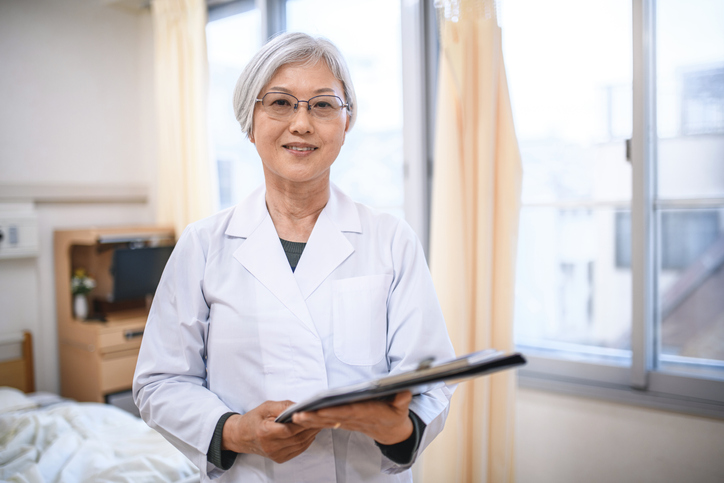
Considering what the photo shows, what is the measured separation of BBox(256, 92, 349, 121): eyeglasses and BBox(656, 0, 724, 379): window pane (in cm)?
152

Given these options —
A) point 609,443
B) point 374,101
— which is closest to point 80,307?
point 374,101

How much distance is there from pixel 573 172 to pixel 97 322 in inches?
104

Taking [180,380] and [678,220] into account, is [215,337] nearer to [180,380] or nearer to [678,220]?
[180,380]

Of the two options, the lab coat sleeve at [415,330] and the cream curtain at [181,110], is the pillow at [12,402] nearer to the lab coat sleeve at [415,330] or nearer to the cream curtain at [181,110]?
the cream curtain at [181,110]

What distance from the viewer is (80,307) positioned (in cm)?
295

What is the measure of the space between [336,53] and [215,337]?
2.14ft

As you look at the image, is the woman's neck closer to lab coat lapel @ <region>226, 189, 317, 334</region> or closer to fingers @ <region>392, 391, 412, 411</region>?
lab coat lapel @ <region>226, 189, 317, 334</region>

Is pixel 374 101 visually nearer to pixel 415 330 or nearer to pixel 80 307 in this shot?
pixel 415 330

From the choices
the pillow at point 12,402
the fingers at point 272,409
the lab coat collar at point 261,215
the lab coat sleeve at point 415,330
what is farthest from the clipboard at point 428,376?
the pillow at point 12,402

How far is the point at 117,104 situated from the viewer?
11.0ft

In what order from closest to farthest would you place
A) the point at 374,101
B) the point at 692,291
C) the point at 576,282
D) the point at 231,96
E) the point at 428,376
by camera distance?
the point at 428,376, the point at 692,291, the point at 576,282, the point at 374,101, the point at 231,96

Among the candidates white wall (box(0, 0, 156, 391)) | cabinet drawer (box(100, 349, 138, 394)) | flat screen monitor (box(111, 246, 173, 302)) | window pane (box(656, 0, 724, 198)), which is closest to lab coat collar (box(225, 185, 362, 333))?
window pane (box(656, 0, 724, 198))

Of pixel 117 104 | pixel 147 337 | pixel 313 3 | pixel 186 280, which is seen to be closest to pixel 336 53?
pixel 186 280

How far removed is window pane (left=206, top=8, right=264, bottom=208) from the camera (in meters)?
3.21
